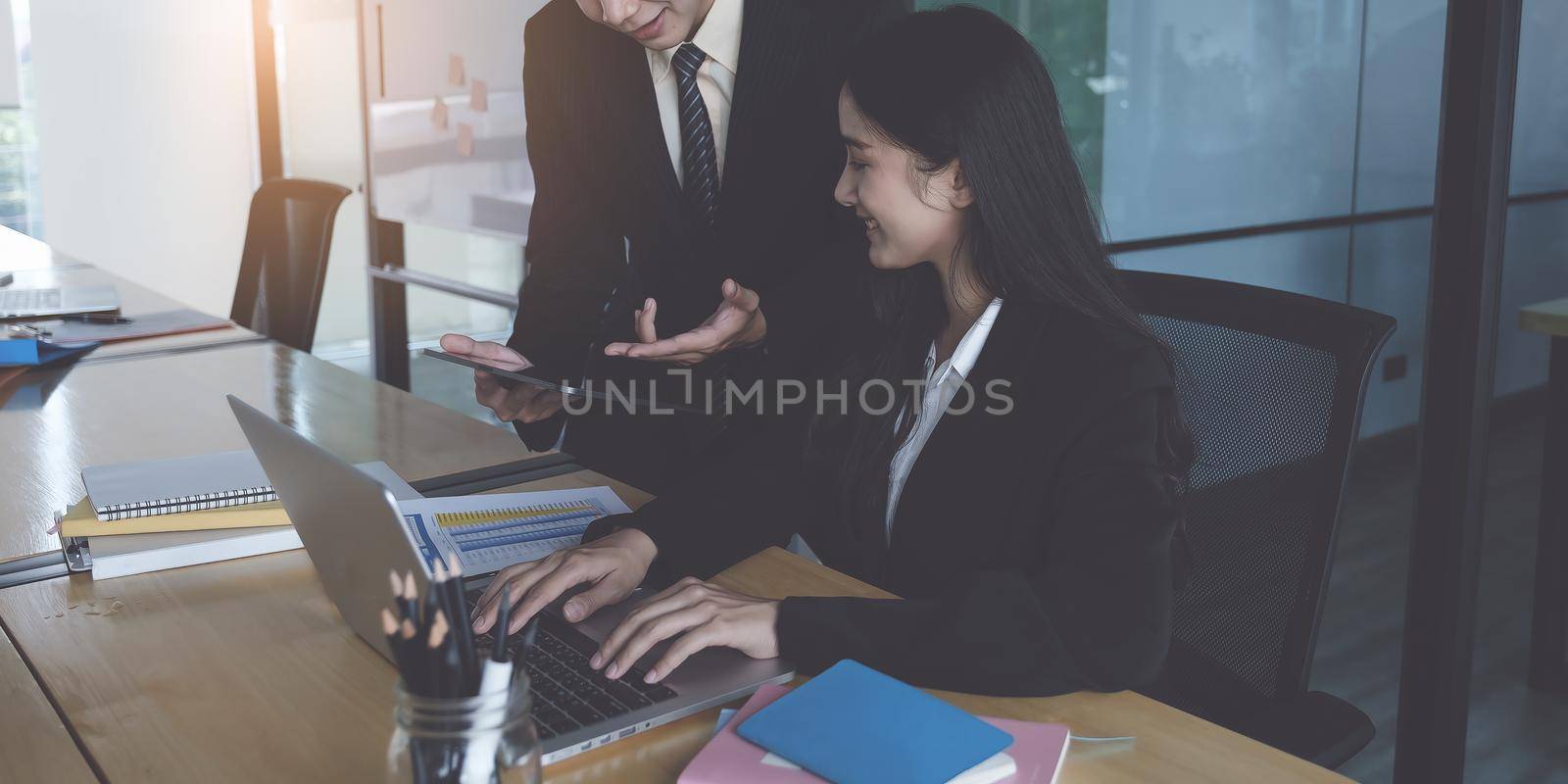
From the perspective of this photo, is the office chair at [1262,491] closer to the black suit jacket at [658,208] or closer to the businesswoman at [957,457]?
the businesswoman at [957,457]

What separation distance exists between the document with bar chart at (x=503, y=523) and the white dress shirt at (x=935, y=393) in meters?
0.30

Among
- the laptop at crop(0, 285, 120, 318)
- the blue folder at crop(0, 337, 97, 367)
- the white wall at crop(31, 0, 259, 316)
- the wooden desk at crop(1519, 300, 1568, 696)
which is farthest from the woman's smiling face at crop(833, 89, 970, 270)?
the white wall at crop(31, 0, 259, 316)

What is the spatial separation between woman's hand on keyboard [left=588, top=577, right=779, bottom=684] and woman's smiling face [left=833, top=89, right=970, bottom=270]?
0.46 metres

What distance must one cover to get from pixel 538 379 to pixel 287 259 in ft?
5.99

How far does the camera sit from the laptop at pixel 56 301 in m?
2.58

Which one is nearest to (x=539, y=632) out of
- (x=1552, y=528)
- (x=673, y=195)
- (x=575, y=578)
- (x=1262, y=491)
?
(x=575, y=578)

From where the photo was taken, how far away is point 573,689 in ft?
2.95

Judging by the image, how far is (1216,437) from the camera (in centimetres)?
121

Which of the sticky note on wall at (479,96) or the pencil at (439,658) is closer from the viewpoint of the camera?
Result: the pencil at (439,658)

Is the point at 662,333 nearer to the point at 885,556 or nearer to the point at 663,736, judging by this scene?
the point at 885,556

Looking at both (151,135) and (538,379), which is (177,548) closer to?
(538,379)

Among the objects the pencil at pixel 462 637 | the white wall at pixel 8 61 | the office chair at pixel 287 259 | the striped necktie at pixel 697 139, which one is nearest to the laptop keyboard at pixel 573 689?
the pencil at pixel 462 637

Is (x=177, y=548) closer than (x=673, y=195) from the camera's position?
Yes

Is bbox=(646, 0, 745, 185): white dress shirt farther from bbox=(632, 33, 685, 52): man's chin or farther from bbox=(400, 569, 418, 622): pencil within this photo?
bbox=(400, 569, 418, 622): pencil
